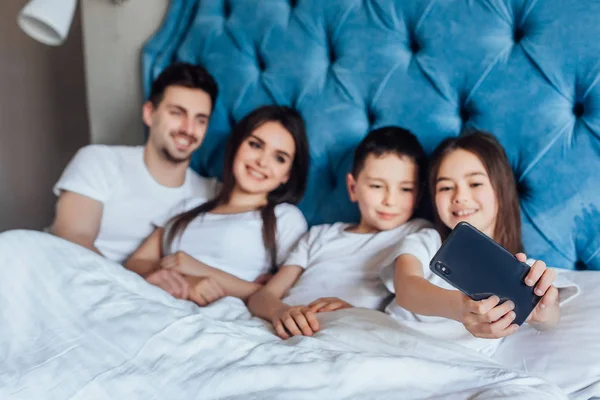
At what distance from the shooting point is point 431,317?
0.93 meters

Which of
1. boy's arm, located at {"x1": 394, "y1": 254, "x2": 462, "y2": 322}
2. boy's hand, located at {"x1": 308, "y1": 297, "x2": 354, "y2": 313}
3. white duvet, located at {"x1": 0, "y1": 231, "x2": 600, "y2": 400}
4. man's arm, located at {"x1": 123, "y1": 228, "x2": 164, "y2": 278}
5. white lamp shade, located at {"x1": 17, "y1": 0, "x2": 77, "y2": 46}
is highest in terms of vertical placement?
white lamp shade, located at {"x1": 17, "y1": 0, "x2": 77, "y2": 46}

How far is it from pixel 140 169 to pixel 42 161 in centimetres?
116

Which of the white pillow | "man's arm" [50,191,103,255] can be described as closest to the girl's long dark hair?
"man's arm" [50,191,103,255]

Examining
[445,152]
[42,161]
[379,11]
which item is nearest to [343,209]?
[445,152]

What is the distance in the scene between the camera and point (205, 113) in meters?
1.45

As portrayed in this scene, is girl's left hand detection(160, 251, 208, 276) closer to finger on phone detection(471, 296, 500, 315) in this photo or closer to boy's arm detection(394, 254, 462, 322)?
boy's arm detection(394, 254, 462, 322)

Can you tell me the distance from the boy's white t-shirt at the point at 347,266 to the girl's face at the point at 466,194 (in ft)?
0.38

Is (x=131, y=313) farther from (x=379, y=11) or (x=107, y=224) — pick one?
(x=379, y=11)

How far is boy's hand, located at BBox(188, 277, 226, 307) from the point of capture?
43.8 inches

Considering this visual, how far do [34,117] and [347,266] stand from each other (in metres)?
1.83

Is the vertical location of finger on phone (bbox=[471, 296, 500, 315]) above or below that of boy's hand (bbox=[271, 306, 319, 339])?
above

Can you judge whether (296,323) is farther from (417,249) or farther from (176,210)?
(176,210)

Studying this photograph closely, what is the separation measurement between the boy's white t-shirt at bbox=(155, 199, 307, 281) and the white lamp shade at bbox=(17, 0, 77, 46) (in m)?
0.60

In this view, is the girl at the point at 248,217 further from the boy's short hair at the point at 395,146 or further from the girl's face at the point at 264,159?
the boy's short hair at the point at 395,146
